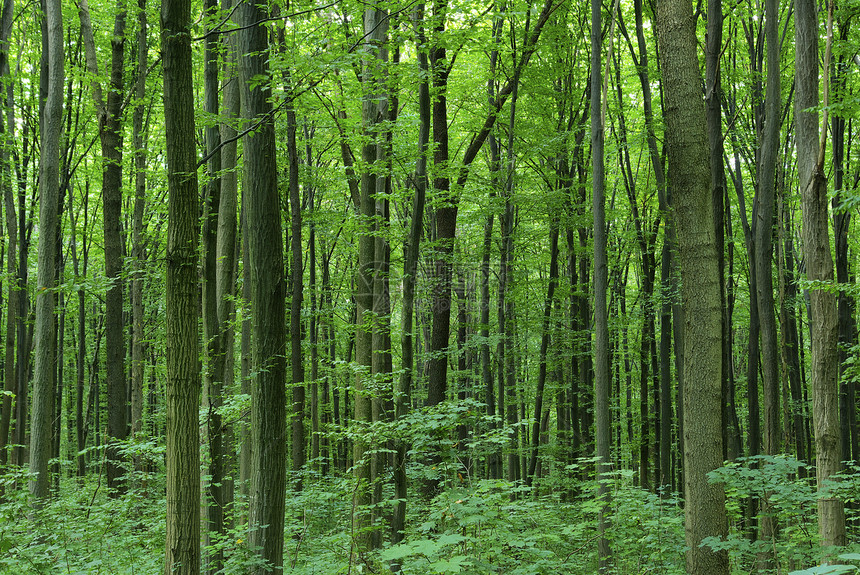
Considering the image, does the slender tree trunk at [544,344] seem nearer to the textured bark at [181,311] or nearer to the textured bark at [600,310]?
the textured bark at [600,310]

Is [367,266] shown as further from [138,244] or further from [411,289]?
[138,244]

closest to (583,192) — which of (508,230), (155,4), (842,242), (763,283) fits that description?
(508,230)

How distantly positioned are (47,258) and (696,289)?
805 centimetres

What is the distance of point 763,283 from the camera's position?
718 cm

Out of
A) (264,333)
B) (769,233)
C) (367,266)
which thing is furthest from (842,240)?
Result: (264,333)

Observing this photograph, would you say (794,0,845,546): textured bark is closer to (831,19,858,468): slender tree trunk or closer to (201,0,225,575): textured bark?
(831,19,858,468): slender tree trunk

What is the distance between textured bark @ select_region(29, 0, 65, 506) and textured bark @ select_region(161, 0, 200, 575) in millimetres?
5320

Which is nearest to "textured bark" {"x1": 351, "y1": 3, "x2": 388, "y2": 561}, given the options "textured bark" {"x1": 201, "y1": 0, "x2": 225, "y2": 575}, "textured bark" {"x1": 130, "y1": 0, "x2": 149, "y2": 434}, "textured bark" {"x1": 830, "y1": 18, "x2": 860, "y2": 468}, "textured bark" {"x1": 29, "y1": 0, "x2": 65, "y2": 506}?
"textured bark" {"x1": 201, "y1": 0, "x2": 225, "y2": 575}

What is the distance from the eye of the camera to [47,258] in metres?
7.72

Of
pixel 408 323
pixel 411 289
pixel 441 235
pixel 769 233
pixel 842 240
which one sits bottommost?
pixel 408 323

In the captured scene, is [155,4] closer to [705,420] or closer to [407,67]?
[407,67]

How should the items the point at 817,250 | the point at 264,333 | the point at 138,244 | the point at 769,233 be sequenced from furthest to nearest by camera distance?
1. the point at 138,244
2. the point at 769,233
3. the point at 817,250
4. the point at 264,333

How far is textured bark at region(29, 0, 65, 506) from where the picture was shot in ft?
24.5

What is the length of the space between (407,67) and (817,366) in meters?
4.74
